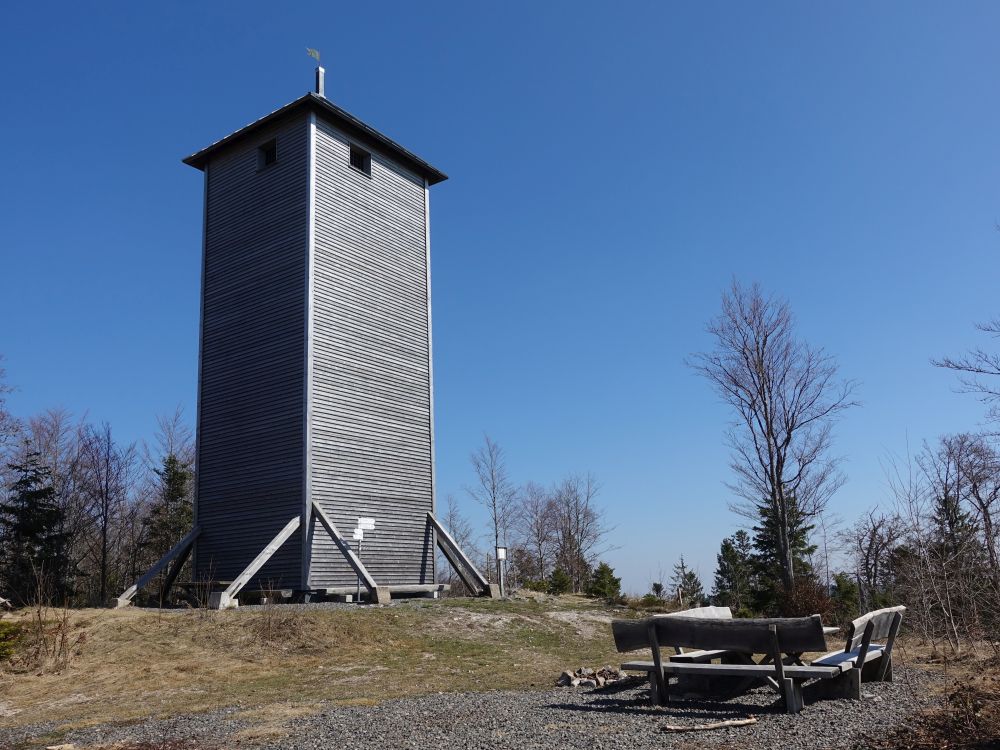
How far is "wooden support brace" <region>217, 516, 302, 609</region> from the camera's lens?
48.5 feet

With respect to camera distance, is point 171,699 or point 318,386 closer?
point 171,699

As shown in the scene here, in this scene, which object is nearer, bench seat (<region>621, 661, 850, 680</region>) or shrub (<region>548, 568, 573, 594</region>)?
bench seat (<region>621, 661, 850, 680</region>)

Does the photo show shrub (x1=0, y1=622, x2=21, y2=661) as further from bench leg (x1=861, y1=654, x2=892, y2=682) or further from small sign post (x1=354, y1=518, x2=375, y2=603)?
bench leg (x1=861, y1=654, x2=892, y2=682)

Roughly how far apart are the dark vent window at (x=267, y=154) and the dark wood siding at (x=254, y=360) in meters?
0.16

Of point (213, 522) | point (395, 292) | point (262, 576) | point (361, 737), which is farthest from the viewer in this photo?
point (395, 292)

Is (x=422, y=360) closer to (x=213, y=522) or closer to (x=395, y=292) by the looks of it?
(x=395, y=292)

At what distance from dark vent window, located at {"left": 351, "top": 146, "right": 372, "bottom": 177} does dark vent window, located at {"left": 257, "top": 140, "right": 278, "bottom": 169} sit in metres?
2.02

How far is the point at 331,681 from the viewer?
1018 cm

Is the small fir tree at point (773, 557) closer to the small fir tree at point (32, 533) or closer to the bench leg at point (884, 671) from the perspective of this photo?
the bench leg at point (884, 671)

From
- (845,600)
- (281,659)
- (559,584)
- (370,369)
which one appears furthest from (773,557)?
(281,659)

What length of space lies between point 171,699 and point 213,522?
10.4 m

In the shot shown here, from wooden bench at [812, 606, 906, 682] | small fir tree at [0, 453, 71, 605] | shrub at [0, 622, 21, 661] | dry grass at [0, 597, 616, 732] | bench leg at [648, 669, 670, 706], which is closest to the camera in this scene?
wooden bench at [812, 606, 906, 682]

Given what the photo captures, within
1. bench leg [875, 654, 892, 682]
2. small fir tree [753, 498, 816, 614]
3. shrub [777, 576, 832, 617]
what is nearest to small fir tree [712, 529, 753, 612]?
small fir tree [753, 498, 816, 614]

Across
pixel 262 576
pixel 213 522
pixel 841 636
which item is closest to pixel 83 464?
pixel 213 522
